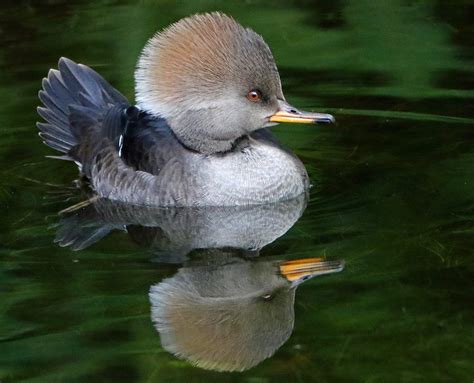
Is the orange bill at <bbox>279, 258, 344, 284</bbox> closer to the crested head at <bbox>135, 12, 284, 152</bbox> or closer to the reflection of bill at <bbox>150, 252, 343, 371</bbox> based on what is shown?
the reflection of bill at <bbox>150, 252, 343, 371</bbox>

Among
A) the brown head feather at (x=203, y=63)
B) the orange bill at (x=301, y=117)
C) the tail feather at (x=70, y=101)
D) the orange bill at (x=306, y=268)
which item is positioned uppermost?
the brown head feather at (x=203, y=63)

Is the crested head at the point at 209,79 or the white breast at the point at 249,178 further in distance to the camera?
the white breast at the point at 249,178

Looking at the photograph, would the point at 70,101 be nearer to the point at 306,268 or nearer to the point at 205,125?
the point at 205,125

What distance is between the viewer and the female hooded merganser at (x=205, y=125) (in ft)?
27.5

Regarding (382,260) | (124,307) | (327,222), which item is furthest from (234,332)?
(327,222)

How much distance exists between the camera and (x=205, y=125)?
8609mm

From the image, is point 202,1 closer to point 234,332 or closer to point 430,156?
point 430,156

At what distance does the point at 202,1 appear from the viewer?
11.8 metres

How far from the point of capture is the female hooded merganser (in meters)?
8.39

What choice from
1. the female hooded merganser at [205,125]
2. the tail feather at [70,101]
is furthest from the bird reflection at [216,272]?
the tail feather at [70,101]

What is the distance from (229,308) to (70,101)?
141 inches

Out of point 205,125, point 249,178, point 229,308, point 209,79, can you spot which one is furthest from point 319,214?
point 229,308

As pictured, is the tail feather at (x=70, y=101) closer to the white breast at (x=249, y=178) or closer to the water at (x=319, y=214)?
the water at (x=319, y=214)

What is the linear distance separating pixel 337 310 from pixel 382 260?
0.75m
